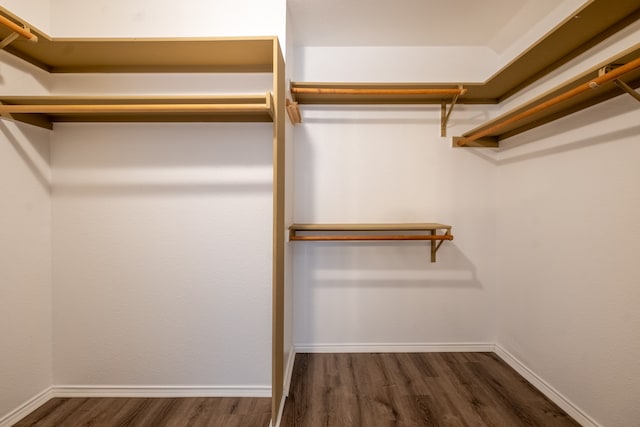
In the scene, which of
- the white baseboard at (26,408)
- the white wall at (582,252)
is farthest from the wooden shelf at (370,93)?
the white baseboard at (26,408)

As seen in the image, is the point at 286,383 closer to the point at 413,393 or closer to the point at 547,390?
the point at 413,393

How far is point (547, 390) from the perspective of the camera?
73.2 inches

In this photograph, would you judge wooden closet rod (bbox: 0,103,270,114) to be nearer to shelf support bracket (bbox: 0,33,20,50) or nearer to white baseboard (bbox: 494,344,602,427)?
shelf support bracket (bbox: 0,33,20,50)

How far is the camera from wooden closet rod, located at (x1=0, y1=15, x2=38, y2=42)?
1310 millimetres

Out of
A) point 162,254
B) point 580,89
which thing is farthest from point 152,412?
point 580,89

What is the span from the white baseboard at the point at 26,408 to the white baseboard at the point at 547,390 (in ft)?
10.3

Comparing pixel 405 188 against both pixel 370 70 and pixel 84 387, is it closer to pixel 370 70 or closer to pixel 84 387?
pixel 370 70

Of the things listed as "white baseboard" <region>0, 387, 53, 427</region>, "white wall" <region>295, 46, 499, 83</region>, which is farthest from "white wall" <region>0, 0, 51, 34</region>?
"white baseboard" <region>0, 387, 53, 427</region>

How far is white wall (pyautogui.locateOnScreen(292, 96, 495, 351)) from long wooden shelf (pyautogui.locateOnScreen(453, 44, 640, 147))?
1.28 ft

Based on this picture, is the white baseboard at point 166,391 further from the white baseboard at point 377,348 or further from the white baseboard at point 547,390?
the white baseboard at point 547,390

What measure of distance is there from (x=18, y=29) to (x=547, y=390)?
11.5 feet

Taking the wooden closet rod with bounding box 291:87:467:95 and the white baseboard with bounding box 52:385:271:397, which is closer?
the white baseboard with bounding box 52:385:271:397

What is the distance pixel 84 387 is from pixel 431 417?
7.05 ft

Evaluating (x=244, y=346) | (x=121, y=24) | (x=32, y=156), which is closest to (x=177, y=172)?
(x=32, y=156)
